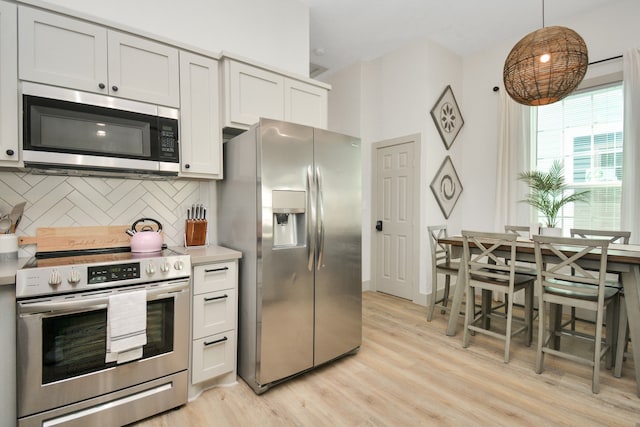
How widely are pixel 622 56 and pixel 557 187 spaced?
1.42 metres

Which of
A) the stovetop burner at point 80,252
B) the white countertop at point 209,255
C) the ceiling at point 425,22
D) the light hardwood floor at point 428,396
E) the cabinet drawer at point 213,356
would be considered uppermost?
the ceiling at point 425,22

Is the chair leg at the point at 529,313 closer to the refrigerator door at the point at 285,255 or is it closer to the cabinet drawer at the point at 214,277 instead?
the refrigerator door at the point at 285,255

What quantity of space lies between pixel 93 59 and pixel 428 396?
3.01 m

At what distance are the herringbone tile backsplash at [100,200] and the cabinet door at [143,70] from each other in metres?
0.64

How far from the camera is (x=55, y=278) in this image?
5.13 feet

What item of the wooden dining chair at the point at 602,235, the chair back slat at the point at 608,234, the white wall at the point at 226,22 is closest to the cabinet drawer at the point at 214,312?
the white wall at the point at 226,22

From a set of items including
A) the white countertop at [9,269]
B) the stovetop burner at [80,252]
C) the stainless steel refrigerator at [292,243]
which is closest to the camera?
the white countertop at [9,269]

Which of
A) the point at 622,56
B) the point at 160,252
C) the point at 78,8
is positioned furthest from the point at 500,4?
the point at 160,252

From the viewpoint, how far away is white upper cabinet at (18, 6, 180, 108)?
5.82 ft

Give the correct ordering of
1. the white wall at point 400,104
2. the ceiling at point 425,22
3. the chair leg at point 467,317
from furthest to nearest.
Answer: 1. the white wall at point 400,104
2. the ceiling at point 425,22
3. the chair leg at point 467,317

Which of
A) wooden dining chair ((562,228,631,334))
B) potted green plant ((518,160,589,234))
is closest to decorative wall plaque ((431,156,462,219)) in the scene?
potted green plant ((518,160,589,234))

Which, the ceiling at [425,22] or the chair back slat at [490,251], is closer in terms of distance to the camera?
the chair back slat at [490,251]

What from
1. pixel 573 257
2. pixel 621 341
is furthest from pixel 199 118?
pixel 621 341

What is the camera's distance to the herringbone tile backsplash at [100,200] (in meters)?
2.00
